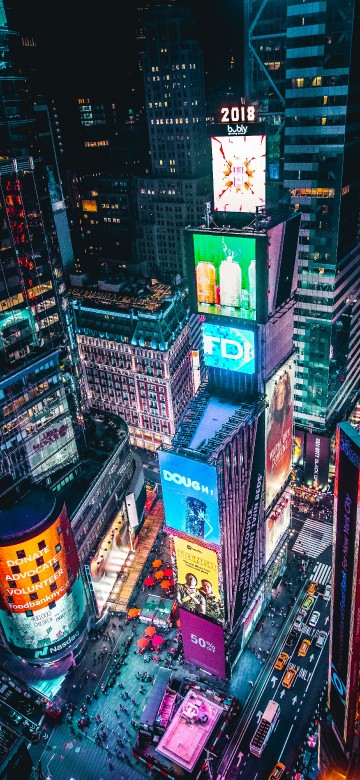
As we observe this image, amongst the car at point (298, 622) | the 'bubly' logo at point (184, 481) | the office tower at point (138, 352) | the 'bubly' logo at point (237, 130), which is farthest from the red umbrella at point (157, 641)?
the 'bubly' logo at point (237, 130)

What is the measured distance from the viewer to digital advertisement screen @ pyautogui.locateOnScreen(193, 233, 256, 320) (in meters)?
69.0

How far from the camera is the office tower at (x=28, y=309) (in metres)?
75.6

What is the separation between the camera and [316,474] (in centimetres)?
11169

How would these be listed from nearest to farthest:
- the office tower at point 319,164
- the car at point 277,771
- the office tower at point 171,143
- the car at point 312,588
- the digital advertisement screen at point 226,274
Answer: the digital advertisement screen at point 226,274
the car at point 277,771
the office tower at point 319,164
the car at point 312,588
the office tower at point 171,143

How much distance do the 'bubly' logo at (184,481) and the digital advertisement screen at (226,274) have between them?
21193mm

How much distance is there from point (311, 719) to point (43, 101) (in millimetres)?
154319

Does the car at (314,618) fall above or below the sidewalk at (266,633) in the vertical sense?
above

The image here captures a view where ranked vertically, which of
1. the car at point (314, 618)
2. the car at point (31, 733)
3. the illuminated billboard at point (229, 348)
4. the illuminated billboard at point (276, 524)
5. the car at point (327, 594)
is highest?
the illuminated billboard at point (229, 348)

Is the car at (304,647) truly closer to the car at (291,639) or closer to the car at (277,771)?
the car at (291,639)

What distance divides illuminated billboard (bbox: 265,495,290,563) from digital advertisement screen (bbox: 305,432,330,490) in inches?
671

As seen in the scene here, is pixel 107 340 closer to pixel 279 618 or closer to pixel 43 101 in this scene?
pixel 279 618

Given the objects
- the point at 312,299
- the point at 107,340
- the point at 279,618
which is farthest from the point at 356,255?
the point at 279,618

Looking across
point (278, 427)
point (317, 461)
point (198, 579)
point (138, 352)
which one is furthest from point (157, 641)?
point (138, 352)

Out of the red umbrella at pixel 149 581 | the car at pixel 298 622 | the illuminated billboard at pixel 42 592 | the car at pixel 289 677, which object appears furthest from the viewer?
the red umbrella at pixel 149 581
